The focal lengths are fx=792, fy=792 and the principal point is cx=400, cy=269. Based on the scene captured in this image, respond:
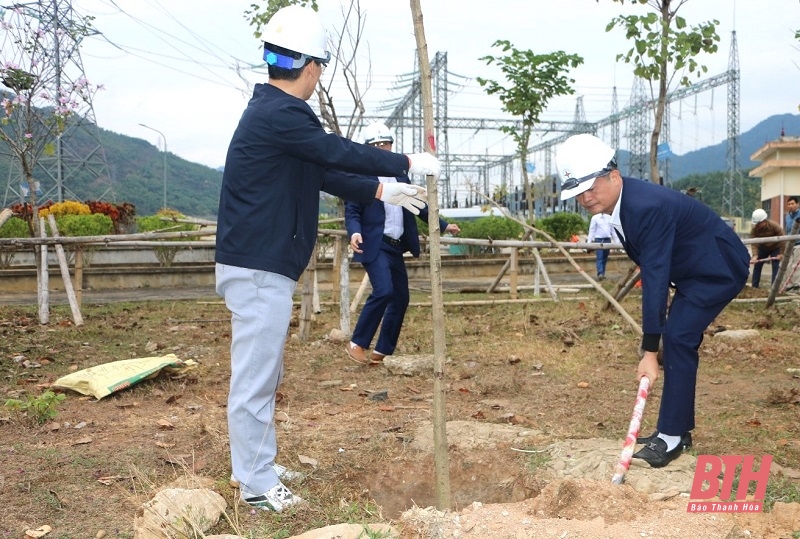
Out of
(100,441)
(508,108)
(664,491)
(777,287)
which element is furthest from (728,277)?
(508,108)

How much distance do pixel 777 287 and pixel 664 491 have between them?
6.49m

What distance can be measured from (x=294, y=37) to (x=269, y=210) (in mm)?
686

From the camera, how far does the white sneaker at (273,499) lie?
3191mm

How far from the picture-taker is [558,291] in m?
12.2

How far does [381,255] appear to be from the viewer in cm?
618

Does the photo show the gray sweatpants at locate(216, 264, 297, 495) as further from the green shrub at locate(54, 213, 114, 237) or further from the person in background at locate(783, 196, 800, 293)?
the green shrub at locate(54, 213, 114, 237)

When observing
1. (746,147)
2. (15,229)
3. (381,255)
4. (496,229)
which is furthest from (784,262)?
(746,147)

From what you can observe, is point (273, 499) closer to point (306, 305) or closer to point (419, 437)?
point (419, 437)

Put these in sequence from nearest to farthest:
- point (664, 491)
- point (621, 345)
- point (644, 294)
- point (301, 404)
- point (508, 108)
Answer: point (664, 491), point (644, 294), point (301, 404), point (621, 345), point (508, 108)

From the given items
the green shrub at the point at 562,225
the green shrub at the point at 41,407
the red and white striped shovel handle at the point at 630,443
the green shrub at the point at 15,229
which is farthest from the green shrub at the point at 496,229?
the red and white striped shovel handle at the point at 630,443

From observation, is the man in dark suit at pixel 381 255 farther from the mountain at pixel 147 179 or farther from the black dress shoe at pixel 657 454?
the mountain at pixel 147 179

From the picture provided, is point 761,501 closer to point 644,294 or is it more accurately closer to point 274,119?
point 644,294

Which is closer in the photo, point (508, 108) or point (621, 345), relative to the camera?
point (621, 345)

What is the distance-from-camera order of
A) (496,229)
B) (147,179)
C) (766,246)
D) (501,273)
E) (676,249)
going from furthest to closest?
(147,179), (496,229), (766,246), (501,273), (676,249)
